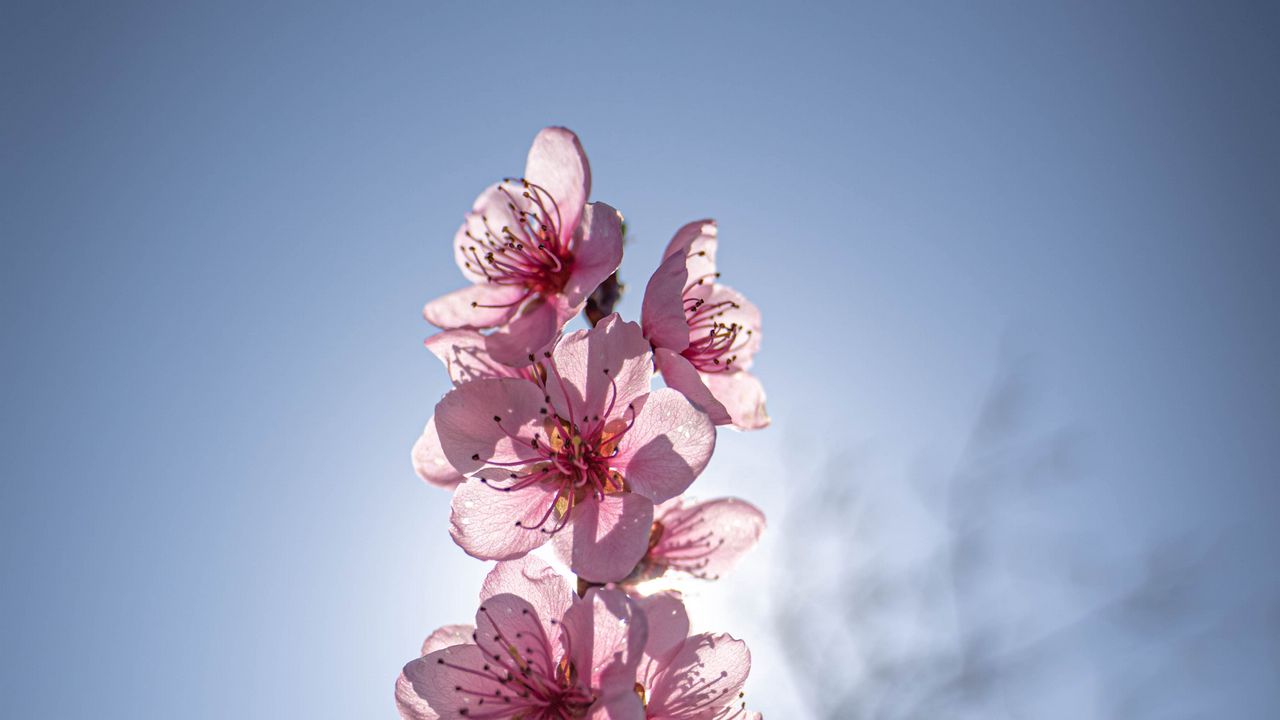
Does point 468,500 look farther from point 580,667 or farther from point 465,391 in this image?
point 580,667

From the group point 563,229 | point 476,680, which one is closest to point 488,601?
point 476,680

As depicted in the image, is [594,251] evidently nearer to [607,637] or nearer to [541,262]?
[541,262]

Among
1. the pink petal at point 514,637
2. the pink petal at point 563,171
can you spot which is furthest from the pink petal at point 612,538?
the pink petal at point 563,171

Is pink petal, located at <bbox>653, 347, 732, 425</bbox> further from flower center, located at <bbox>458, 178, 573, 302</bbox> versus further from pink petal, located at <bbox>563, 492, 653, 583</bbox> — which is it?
flower center, located at <bbox>458, 178, 573, 302</bbox>

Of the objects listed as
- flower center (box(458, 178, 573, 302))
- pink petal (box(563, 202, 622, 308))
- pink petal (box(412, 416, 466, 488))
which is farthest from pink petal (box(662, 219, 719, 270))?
pink petal (box(412, 416, 466, 488))

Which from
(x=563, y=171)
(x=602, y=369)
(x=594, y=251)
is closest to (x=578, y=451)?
(x=602, y=369)
